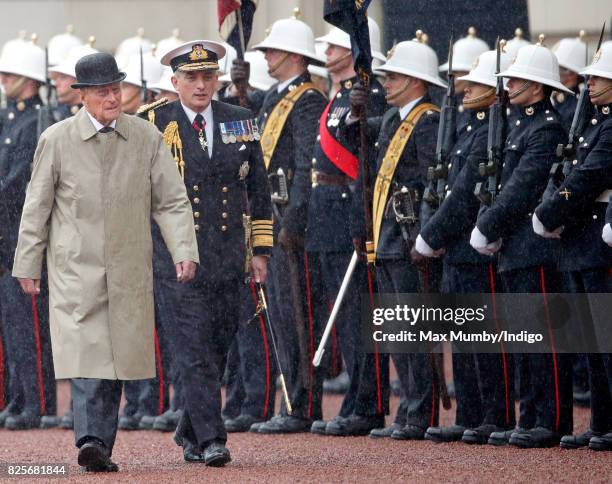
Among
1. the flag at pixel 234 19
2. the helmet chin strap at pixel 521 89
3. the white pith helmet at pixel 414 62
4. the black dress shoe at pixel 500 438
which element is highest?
the flag at pixel 234 19

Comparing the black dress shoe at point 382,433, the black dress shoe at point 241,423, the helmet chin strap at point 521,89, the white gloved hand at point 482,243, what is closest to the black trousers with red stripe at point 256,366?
the black dress shoe at point 241,423

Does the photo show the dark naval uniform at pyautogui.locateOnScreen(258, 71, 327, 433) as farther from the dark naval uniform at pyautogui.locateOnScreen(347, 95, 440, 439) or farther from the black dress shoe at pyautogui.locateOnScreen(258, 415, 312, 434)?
the dark naval uniform at pyautogui.locateOnScreen(347, 95, 440, 439)

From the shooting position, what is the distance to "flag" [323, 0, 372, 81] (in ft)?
36.1

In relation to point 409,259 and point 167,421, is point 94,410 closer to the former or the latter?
point 409,259

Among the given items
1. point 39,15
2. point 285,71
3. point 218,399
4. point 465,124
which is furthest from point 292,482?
point 39,15

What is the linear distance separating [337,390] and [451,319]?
3.19m

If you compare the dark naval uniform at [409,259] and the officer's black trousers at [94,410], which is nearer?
the officer's black trousers at [94,410]

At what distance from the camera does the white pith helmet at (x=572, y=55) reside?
1236 cm

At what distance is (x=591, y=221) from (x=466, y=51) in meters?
3.58

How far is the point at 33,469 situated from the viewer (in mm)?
9516

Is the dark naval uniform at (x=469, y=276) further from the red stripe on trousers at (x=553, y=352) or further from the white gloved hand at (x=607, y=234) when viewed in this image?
the white gloved hand at (x=607, y=234)

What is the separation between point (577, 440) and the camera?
397 inches

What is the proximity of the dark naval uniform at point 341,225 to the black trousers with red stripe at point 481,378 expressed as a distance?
679mm

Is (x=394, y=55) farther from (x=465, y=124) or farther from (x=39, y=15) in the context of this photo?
(x=39, y=15)
